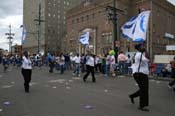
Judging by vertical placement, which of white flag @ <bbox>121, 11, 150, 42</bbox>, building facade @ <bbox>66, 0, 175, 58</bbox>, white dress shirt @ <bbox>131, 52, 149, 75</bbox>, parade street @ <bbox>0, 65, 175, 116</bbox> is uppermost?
building facade @ <bbox>66, 0, 175, 58</bbox>

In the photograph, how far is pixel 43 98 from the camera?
11.2 metres

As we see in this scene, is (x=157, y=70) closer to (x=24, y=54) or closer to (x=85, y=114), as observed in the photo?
(x=24, y=54)

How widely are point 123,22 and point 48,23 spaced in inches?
1988

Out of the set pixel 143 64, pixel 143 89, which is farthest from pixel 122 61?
pixel 143 89

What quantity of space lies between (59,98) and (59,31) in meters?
113

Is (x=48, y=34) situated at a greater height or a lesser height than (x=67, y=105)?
greater

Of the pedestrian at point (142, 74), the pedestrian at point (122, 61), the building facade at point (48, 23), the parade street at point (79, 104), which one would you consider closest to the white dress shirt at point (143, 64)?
the pedestrian at point (142, 74)

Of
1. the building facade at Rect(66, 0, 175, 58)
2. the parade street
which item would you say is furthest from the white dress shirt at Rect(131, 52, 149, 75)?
the building facade at Rect(66, 0, 175, 58)

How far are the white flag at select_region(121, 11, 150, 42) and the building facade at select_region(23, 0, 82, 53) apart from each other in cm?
9090

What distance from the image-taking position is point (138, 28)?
60.4ft

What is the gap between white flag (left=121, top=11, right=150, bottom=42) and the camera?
18.0 metres

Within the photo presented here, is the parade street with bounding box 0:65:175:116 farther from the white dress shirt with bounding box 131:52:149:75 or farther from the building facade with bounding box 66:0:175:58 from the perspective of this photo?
the building facade with bounding box 66:0:175:58

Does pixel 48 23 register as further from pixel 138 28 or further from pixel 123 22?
pixel 138 28

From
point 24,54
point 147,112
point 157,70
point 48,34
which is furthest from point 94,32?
point 147,112
